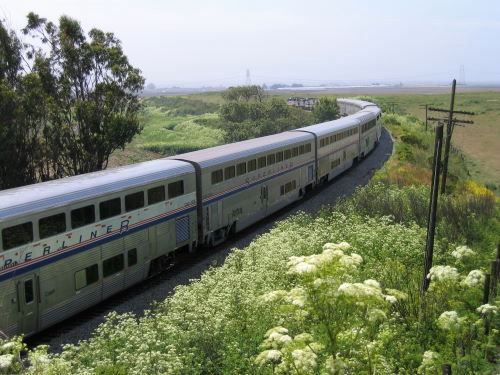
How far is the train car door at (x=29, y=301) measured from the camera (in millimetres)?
13430

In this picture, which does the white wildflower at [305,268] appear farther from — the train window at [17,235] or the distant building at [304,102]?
the distant building at [304,102]

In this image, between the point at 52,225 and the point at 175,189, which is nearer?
the point at 52,225

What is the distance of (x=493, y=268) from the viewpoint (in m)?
15.6

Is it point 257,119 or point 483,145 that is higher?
point 257,119

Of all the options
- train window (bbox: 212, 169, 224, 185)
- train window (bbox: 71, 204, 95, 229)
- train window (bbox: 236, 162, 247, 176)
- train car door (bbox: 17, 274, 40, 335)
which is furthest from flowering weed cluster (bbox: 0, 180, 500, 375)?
train window (bbox: 236, 162, 247, 176)

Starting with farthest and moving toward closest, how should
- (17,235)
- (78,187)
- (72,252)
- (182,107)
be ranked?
(182,107)
(78,187)
(72,252)
(17,235)

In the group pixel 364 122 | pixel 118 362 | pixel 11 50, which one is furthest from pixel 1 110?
pixel 364 122

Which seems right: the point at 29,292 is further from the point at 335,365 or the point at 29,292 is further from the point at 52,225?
the point at 335,365

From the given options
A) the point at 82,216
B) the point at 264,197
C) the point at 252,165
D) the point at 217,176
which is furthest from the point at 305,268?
the point at 264,197

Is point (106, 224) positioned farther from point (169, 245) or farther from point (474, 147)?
point (474, 147)

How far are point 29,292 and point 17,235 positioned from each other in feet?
5.64

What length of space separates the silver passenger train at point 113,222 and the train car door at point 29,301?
0.03 metres

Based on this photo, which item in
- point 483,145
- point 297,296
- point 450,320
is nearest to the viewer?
point 297,296

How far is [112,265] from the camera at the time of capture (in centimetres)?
1650
